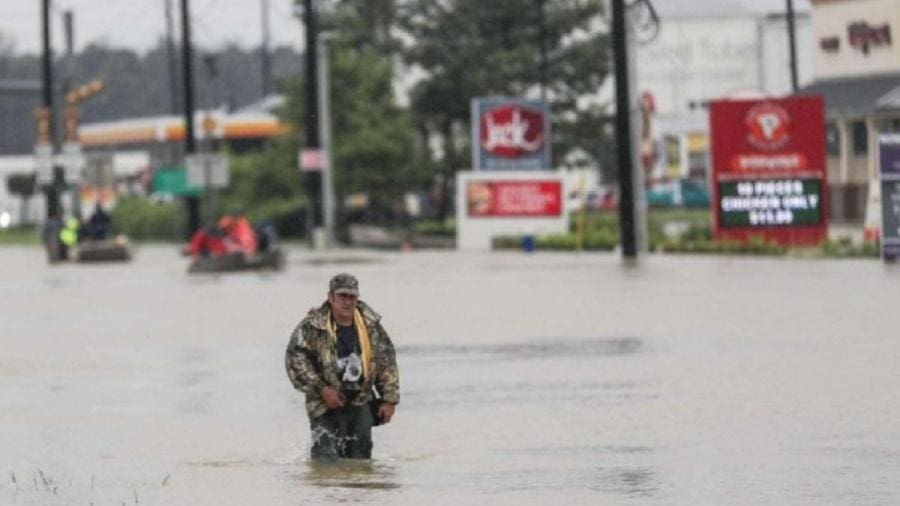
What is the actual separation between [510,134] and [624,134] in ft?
52.9

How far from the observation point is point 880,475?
53.4 feet

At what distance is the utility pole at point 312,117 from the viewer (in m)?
80.8

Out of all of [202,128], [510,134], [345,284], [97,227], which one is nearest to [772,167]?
[510,134]

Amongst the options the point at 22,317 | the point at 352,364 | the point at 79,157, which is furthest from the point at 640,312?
the point at 79,157

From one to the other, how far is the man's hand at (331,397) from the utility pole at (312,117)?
2445 inches

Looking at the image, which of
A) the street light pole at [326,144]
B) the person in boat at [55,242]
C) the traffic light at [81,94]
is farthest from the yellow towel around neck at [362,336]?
the traffic light at [81,94]

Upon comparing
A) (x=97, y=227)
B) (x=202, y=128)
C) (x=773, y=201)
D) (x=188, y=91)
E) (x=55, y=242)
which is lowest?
(x=55, y=242)

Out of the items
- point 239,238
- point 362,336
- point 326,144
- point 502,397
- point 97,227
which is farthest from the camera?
point 326,144

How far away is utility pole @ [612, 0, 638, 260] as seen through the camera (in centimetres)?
5791

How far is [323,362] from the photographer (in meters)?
17.1

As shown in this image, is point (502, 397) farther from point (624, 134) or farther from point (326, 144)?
point (326, 144)

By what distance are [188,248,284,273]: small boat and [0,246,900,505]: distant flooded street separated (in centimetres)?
1070

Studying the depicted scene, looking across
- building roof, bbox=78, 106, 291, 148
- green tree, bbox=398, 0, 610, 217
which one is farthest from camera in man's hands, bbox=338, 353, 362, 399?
building roof, bbox=78, 106, 291, 148

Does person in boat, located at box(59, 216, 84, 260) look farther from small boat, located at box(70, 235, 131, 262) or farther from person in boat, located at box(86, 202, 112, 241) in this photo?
small boat, located at box(70, 235, 131, 262)
